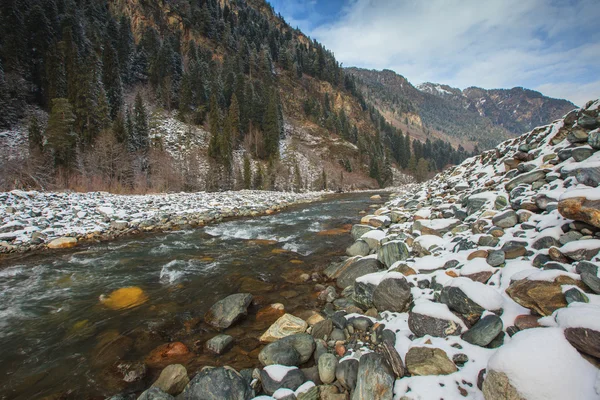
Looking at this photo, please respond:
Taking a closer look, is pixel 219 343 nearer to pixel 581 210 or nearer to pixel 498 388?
pixel 498 388

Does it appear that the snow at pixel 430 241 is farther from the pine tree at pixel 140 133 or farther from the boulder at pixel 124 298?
the pine tree at pixel 140 133

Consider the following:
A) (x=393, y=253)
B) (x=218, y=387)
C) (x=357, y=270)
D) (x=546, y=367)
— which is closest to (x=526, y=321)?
(x=546, y=367)

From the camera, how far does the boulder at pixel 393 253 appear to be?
5613 mm

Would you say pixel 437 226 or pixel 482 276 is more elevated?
pixel 437 226

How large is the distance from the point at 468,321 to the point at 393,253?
2.70 meters

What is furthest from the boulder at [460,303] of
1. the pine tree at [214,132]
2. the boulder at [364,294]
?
the pine tree at [214,132]

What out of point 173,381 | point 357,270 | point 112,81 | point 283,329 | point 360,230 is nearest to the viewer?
point 173,381

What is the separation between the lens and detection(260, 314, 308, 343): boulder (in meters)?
4.30

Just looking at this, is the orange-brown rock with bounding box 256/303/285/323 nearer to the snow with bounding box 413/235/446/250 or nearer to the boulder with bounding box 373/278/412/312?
the boulder with bounding box 373/278/412/312

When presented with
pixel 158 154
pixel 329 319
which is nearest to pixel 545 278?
pixel 329 319

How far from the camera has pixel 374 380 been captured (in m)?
2.66

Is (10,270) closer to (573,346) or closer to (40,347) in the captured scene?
(40,347)

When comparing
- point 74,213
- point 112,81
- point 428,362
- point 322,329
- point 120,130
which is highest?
point 112,81

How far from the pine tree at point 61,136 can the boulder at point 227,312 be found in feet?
94.6
